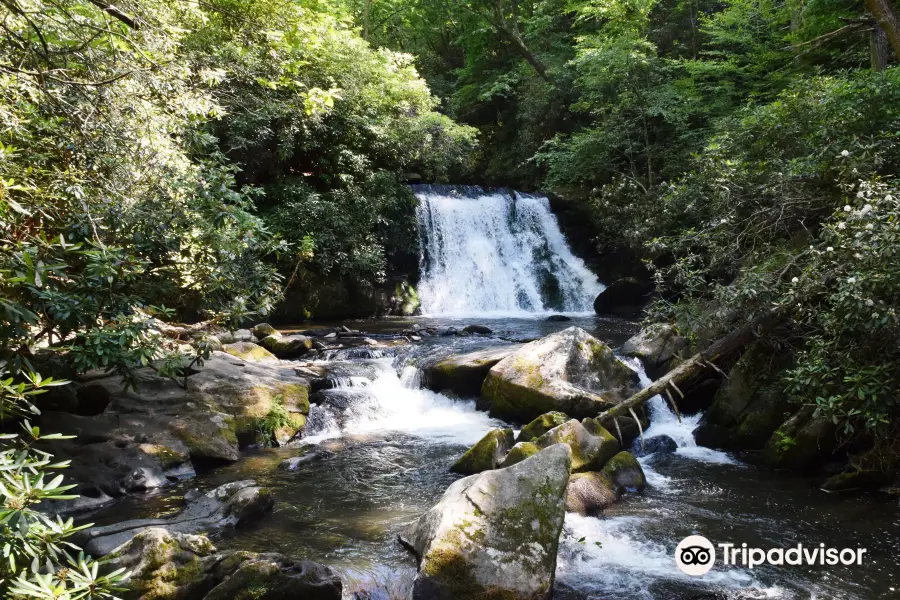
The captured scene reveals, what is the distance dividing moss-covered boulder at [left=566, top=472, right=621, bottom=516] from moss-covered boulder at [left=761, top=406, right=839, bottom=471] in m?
2.35

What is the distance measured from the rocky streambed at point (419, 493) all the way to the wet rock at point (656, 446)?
0.03 meters

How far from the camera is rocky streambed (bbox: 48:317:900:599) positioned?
467 centimetres

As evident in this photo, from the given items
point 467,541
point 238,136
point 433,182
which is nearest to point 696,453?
point 467,541

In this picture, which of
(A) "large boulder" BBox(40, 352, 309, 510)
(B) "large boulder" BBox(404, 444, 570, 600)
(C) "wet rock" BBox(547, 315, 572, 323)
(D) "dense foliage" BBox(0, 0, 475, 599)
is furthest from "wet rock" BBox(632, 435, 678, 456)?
(C) "wet rock" BBox(547, 315, 572, 323)

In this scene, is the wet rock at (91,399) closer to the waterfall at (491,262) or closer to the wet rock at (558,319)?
the wet rock at (558,319)

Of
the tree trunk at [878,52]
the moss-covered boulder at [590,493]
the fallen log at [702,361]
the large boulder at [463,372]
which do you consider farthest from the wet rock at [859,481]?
the tree trunk at [878,52]

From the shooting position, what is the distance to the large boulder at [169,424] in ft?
22.2

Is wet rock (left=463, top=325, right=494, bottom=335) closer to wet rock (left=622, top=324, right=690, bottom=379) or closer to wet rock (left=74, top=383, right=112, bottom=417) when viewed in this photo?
wet rock (left=622, top=324, right=690, bottom=379)

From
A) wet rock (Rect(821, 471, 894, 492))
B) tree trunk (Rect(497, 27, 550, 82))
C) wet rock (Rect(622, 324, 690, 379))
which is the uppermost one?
tree trunk (Rect(497, 27, 550, 82))

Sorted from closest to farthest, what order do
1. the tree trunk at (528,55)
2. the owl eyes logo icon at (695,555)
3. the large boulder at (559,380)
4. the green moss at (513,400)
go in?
the owl eyes logo icon at (695,555), the large boulder at (559,380), the green moss at (513,400), the tree trunk at (528,55)

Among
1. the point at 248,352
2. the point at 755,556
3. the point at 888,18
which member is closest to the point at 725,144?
the point at 888,18

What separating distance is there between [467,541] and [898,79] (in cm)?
863

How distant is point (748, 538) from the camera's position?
5.73 metres

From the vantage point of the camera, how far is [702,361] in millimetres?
8023
